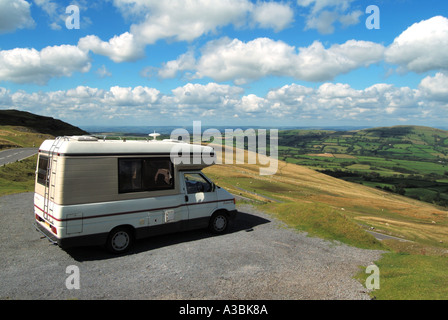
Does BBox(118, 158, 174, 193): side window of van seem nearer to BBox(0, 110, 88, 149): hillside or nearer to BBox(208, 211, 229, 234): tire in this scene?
BBox(208, 211, 229, 234): tire

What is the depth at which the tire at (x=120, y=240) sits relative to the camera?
32.9 ft

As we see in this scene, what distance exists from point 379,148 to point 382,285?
203 meters

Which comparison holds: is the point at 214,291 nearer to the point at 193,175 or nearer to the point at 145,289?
the point at 145,289

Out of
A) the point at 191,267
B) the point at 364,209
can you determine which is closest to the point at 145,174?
the point at 191,267

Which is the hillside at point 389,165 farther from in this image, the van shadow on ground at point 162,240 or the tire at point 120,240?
the tire at point 120,240

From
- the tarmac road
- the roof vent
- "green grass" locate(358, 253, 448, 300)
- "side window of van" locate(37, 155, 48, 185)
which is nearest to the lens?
"green grass" locate(358, 253, 448, 300)

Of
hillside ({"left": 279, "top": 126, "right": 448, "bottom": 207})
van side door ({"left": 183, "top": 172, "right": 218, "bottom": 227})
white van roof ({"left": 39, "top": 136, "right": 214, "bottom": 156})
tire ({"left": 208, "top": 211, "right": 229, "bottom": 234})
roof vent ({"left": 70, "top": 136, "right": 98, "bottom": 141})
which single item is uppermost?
roof vent ({"left": 70, "top": 136, "right": 98, "bottom": 141})

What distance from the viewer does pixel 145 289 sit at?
305 inches

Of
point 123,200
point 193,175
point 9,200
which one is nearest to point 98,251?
point 123,200

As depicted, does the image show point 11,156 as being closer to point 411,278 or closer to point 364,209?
point 411,278

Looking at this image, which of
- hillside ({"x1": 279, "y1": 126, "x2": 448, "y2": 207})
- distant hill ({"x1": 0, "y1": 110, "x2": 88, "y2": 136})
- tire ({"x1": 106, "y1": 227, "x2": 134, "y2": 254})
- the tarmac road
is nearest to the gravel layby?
tire ({"x1": 106, "y1": 227, "x2": 134, "y2": 254})

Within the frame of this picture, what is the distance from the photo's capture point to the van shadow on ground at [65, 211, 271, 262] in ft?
32.6

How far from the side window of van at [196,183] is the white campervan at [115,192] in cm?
4

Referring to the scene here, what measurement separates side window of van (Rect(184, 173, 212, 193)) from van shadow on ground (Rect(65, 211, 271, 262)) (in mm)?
1961
